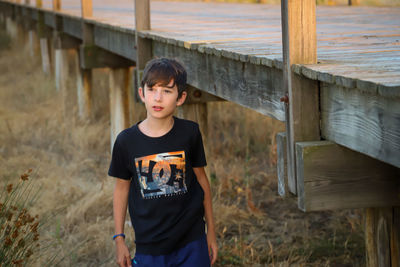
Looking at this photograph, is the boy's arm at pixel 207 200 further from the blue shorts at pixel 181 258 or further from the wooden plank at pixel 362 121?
the wooden plank at pixel 362 121

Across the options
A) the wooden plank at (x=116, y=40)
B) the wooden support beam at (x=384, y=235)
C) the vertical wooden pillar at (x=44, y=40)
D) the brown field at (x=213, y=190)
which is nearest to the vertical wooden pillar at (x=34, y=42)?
the vertical wooden pillar at (x=44, y=40)

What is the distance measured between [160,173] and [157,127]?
174mm

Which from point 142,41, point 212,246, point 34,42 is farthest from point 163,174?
point 34,42

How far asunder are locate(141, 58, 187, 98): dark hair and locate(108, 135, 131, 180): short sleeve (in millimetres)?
259

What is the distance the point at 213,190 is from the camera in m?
6.20

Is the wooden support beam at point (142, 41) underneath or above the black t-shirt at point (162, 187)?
above

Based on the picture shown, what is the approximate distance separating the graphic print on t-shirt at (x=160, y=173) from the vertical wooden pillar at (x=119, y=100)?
14.7 ft

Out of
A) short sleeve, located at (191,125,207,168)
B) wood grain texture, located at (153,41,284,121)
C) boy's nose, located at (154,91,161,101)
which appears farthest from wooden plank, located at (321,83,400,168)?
boy's nose, located at (154,91,161,101)

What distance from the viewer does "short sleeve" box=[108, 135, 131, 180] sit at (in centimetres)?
250

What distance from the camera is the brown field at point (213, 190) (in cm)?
477

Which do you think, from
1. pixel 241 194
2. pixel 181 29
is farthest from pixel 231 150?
pixel 181 29

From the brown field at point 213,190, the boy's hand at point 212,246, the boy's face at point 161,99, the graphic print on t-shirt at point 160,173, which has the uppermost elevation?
the boy's face at point 161,99

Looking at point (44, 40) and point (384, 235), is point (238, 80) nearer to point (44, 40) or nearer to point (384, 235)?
point (384, 235)

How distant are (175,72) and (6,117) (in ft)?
24.0
